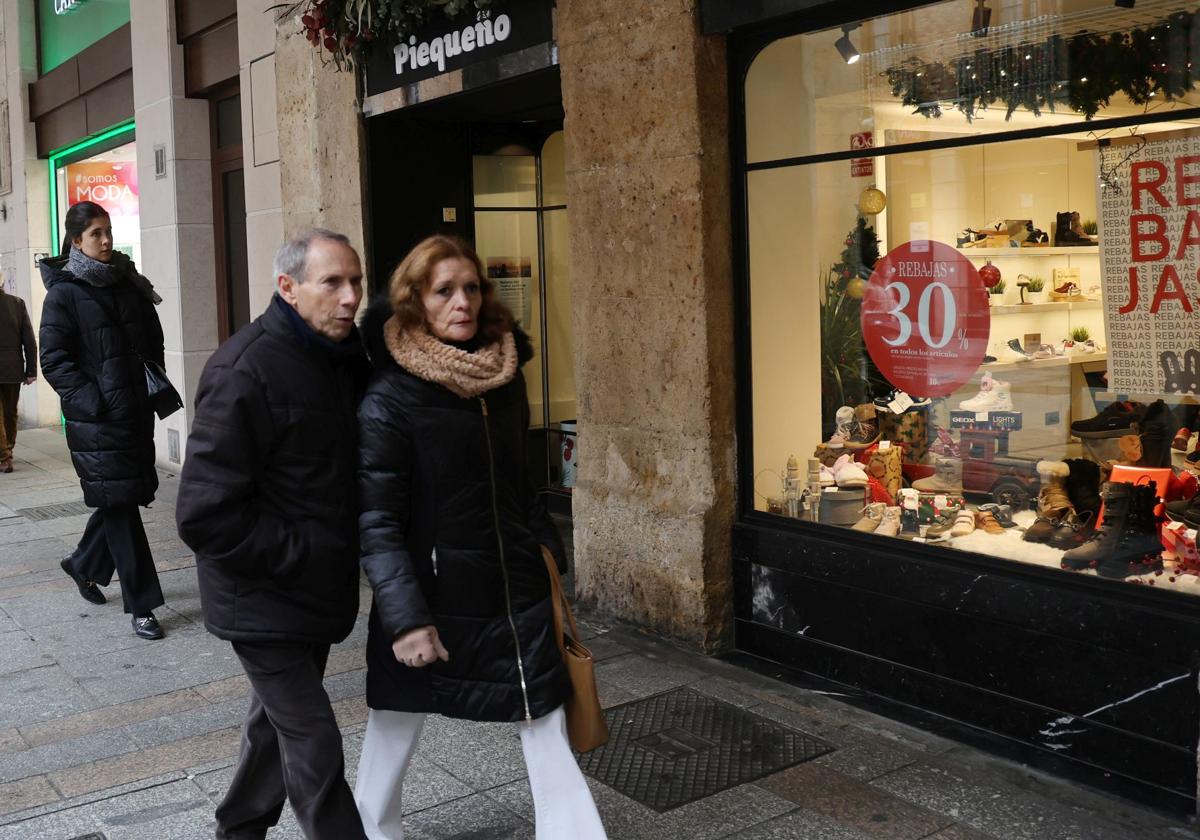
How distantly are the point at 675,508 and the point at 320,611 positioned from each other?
8.96 feet

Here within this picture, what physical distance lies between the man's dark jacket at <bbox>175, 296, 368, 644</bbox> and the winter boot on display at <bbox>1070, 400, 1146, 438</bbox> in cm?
278

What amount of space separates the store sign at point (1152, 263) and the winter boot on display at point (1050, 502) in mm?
398

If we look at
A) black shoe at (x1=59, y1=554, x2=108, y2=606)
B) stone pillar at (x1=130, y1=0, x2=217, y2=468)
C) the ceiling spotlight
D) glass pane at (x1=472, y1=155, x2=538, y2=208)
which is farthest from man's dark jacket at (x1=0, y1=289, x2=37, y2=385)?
the ceiling spotlight

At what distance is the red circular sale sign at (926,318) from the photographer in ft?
16.9

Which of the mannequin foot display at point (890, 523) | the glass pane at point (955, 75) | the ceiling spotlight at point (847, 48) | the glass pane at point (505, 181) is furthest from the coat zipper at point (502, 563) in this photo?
the glass pane at point (505, 181)

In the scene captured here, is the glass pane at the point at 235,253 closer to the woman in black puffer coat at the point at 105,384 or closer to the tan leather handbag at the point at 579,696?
the woman in black puffer coat at the point at 105,384

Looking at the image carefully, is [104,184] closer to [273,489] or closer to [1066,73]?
[1066,73]

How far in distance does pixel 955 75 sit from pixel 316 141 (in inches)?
183

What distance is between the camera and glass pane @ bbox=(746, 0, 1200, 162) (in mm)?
4480

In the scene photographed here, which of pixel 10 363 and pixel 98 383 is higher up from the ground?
pixel 10 363

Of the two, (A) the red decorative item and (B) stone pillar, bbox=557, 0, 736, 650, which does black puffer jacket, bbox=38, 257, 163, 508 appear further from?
(A) the red decorative item

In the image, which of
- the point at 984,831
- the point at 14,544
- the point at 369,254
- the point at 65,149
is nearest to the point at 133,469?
the point at 369,254

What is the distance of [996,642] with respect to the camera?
15.5 ft

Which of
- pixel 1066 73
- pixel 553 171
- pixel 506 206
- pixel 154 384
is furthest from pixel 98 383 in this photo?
pixel 1066 73
